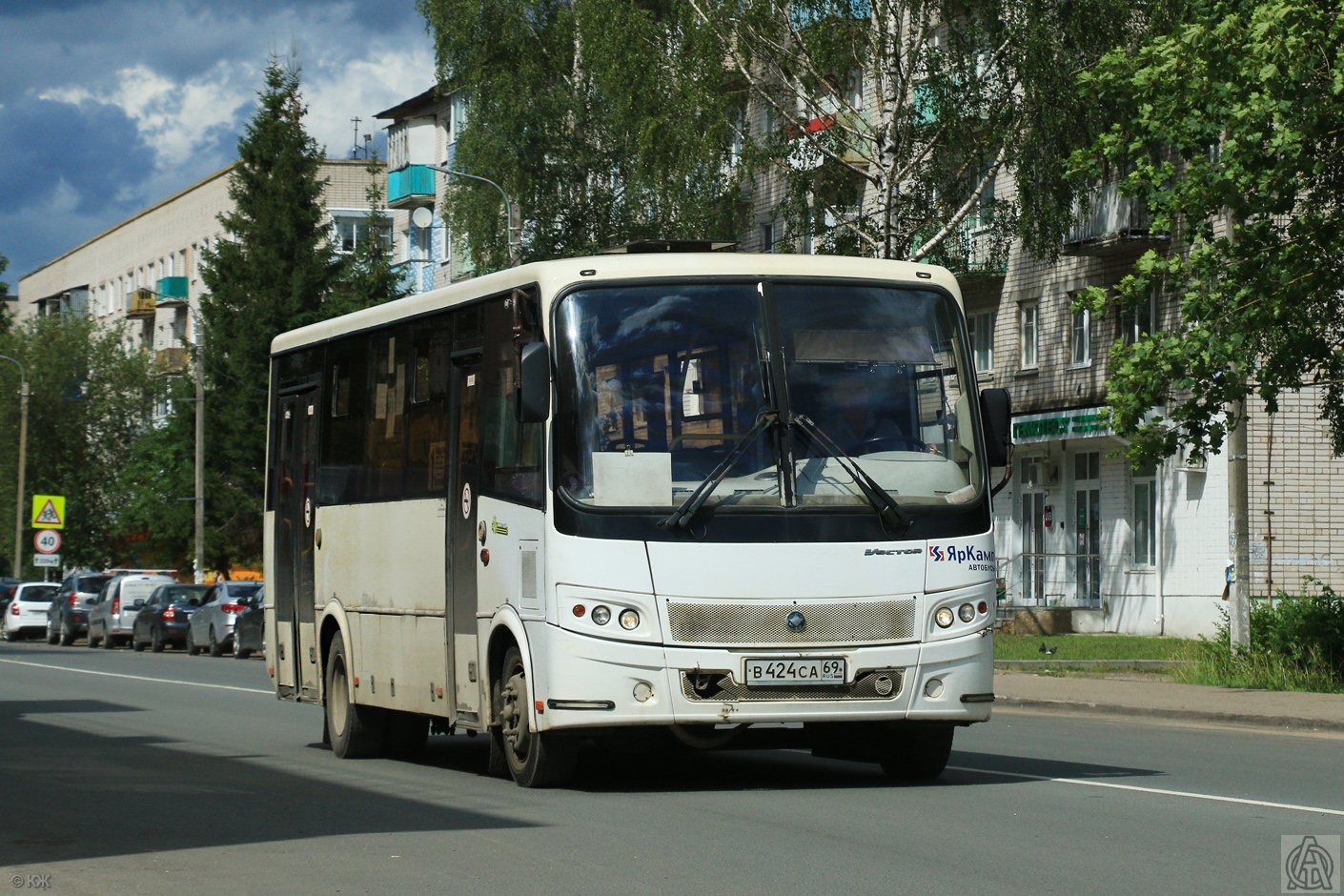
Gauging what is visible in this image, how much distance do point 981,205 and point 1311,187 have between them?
14208mm

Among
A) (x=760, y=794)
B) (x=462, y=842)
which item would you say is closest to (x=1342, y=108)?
(x=760, y=794)

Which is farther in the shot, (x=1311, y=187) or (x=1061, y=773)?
(x=1311, y=187)

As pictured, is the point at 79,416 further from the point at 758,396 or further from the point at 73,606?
the point at 758,396

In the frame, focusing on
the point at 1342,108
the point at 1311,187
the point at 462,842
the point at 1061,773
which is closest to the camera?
the point at 462,842

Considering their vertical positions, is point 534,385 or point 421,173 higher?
point 421,173

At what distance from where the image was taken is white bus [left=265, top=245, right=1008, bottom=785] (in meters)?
11.8

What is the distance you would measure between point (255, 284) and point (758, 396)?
51102 millimetres

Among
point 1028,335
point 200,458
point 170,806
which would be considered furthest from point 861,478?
point 200,458

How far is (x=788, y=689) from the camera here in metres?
11.9

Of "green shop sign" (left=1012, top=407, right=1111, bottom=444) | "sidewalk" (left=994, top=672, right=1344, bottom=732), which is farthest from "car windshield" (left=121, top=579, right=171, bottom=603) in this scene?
"sidewalk" (left=994, top=672, right=1344, bottom=732)

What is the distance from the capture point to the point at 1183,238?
22.4m

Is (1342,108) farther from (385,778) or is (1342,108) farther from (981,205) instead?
(981,205)

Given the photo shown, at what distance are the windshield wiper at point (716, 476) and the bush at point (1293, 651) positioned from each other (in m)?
12.7

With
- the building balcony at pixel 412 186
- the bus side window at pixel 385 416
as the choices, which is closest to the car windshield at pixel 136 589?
the building balcony at pixel 412 186
